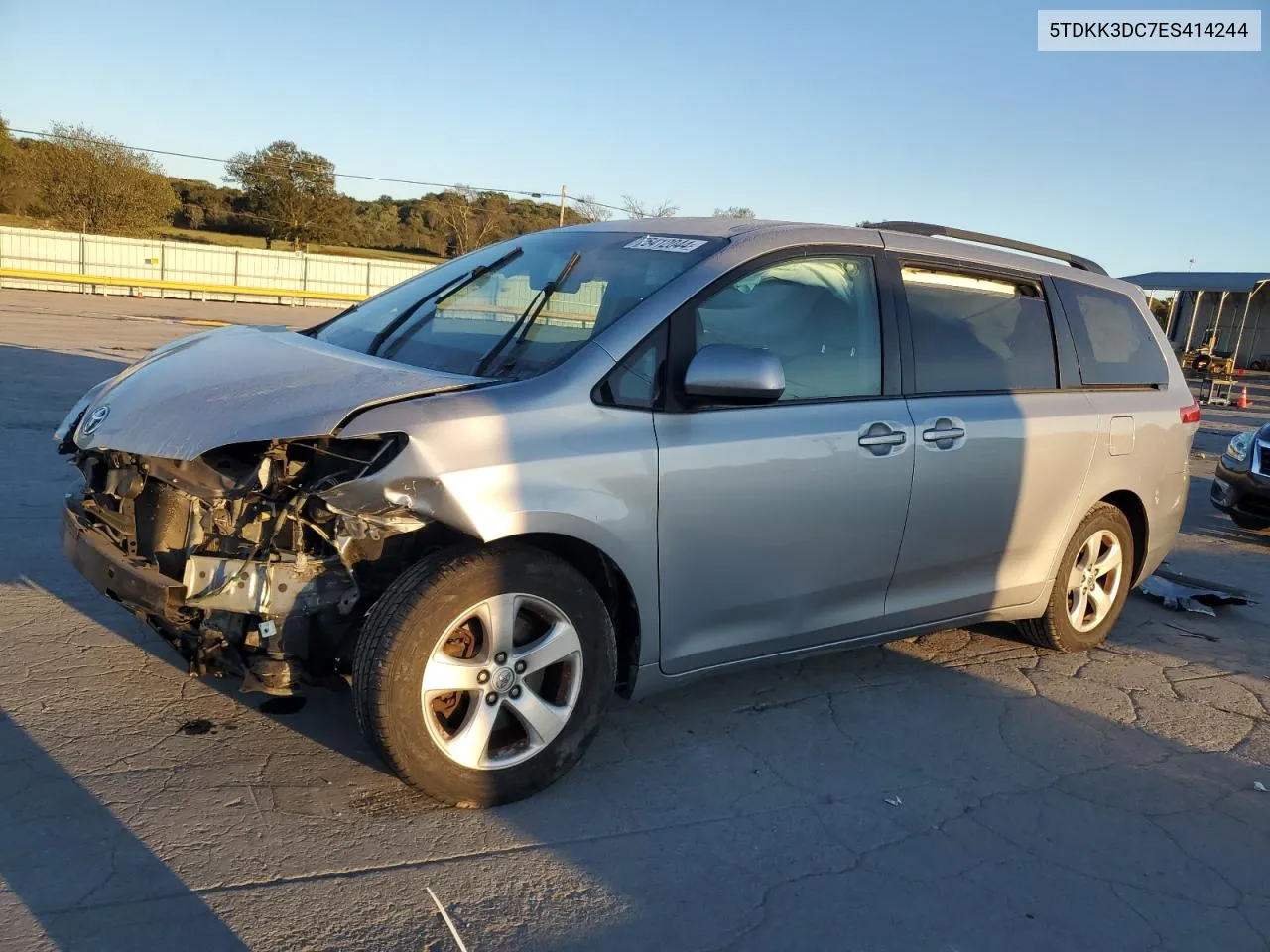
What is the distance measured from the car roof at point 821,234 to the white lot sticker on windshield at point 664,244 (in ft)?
0.20

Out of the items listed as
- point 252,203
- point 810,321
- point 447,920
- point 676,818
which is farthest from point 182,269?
point 447,920

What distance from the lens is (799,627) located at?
3.76 meters

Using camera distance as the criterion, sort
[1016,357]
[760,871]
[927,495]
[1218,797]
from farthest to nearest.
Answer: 1. [1016,357]
2. [927,495]
3. [1218,797]
4. [760,871]

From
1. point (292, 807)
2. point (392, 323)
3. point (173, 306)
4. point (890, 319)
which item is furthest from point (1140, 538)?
point (173, 306)

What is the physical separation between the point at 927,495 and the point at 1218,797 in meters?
1.50

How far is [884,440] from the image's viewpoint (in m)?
3.79

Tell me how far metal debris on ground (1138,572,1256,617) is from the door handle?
10.8 feet

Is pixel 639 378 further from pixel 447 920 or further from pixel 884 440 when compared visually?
pixel 447 920

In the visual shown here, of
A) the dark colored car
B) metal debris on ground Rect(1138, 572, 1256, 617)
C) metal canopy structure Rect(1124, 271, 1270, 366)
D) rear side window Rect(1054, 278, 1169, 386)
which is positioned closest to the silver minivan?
rear side window Rect(1054, 278, 1169, 386)

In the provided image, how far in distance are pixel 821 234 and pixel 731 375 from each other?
39.9 inches

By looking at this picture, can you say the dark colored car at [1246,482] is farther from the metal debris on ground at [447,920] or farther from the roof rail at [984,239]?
the metal debris on ground at [447,920]

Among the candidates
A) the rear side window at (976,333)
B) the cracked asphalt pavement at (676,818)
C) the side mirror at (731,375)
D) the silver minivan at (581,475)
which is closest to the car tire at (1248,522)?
the cracked asphalt pavement at (676,818)

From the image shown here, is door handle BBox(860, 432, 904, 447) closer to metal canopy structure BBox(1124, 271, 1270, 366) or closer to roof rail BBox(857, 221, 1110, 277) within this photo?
roof rail BBox(857, 221, 1110, 277)

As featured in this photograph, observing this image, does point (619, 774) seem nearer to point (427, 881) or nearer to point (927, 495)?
point (427, 881)
